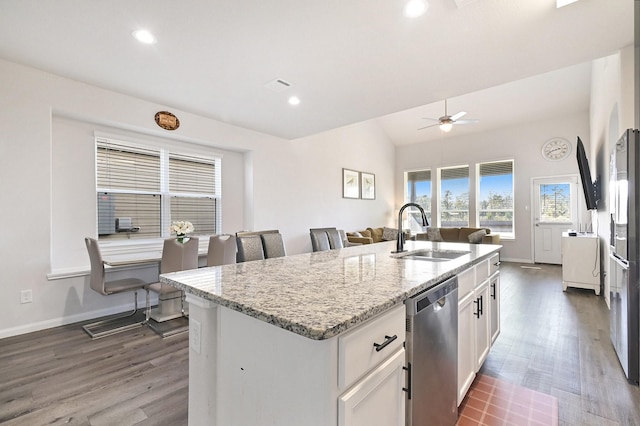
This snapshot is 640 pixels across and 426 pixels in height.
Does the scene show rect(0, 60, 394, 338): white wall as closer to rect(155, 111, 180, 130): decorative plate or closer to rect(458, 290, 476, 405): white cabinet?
rect(155, 111, 180, 130): decorative plate

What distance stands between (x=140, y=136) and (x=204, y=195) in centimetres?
121

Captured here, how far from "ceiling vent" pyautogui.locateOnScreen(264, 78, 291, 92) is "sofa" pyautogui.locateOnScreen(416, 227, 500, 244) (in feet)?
18.0

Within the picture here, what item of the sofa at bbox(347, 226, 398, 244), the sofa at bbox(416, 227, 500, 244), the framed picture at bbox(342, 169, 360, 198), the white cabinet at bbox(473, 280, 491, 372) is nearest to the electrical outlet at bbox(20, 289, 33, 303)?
the white cabinet at bbox(473, 280, 491, 372)

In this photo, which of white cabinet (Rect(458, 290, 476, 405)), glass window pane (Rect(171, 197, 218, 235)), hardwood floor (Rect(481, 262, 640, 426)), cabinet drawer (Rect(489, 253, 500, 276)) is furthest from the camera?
glass window pane (Rect(171, 197, 218, 235))

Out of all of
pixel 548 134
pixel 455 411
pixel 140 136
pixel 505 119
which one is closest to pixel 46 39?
pixel 140 136

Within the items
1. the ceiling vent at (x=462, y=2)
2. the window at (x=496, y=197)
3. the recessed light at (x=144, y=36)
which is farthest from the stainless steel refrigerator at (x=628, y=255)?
the window at (x=496, y=197)

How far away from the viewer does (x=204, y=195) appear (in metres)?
4.66

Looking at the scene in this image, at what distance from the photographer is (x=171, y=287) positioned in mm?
3055

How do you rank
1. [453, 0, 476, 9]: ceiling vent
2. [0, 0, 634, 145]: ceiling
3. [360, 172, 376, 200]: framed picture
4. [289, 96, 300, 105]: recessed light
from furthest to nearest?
[360, 172, 376, 200]: framed picture
[289, 96, 300, 105]: recessed light
[0, 0, 634, 145]: ceiling
[453, 0, 476, 9]: ceiling vent

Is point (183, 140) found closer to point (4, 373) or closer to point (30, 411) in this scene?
point (4, 373)

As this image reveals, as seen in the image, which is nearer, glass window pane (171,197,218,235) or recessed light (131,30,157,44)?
recessed light (131,30,157,44)

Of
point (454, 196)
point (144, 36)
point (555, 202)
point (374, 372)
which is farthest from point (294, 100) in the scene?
point (555, 202)

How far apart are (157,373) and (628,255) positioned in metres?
3.55

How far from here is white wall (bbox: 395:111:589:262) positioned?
6.49 metres
